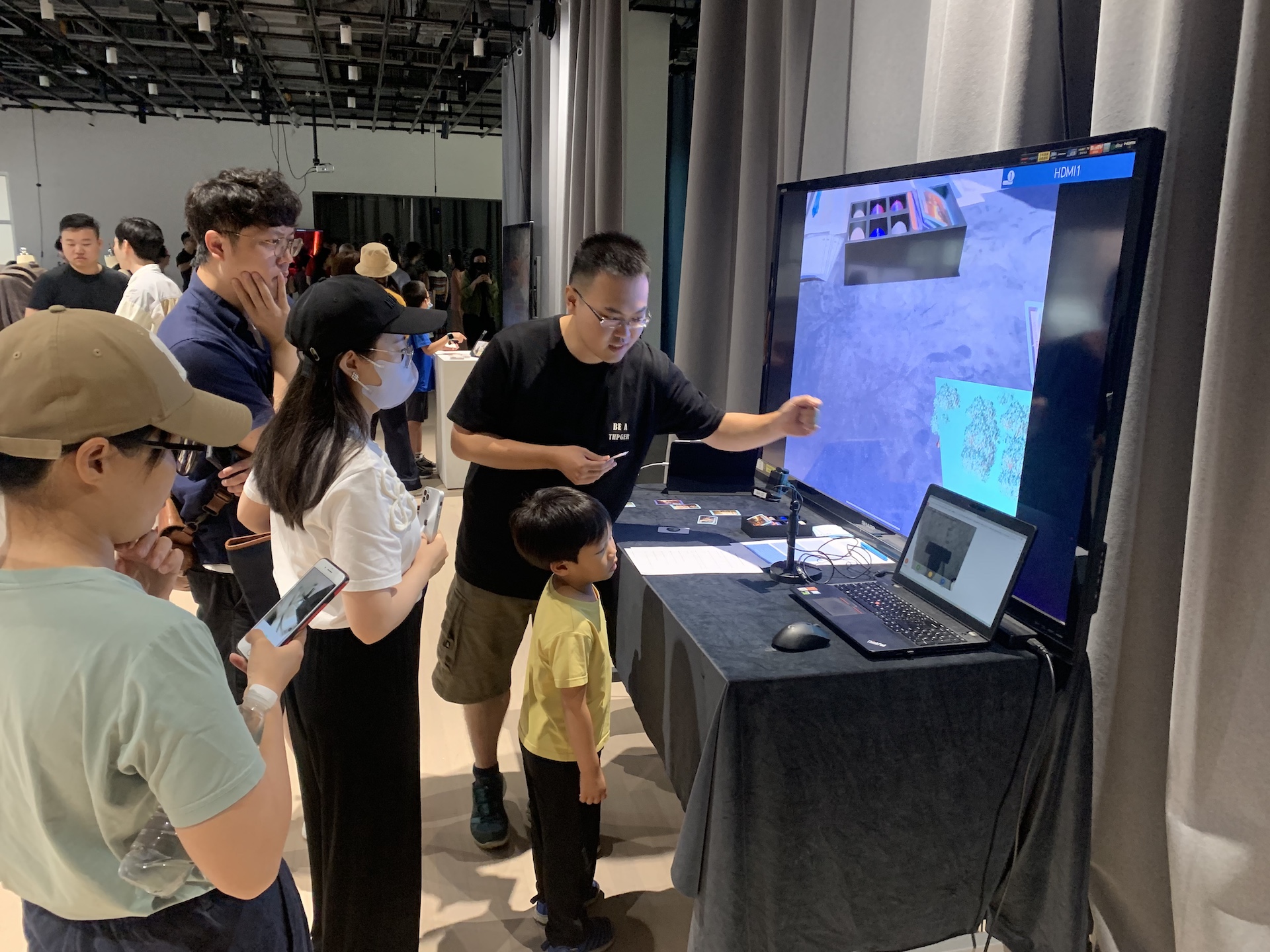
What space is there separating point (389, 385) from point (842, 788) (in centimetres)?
105

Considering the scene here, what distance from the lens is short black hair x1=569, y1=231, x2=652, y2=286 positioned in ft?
6.38

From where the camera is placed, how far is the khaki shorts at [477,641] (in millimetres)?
2178

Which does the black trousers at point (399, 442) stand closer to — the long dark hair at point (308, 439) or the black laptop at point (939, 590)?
the long dark hair at point (308, 439)

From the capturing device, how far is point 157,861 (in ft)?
2.74

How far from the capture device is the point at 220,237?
1912 mm

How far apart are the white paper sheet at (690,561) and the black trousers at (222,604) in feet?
3.17

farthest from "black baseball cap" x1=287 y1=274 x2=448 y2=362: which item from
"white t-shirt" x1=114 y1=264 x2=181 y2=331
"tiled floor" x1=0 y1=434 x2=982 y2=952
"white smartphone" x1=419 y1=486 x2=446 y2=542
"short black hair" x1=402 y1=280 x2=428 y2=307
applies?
"short black hair" x1=402 y1=280 x2=428 y2=307

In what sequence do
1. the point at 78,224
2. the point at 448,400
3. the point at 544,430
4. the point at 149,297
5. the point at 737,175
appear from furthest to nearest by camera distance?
the point at 448,400, the point at 78,224, the point at 149,297, the point at 737,175, the point at 544,430

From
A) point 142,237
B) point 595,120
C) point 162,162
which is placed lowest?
point 142,237

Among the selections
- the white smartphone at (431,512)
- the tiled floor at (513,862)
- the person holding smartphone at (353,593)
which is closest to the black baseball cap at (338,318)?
the person holding smartphone at (353,593)

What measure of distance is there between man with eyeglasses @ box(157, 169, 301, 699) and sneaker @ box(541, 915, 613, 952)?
103 cm

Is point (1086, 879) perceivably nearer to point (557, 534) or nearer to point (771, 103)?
point (557, 534)

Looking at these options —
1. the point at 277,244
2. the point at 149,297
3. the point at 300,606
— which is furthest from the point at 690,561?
the point at 149,297

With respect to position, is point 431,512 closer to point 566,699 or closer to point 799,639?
point 566,699
